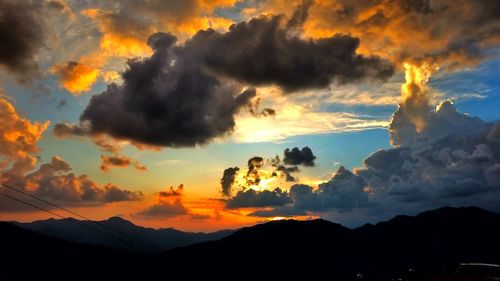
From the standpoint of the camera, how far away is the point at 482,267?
216ft

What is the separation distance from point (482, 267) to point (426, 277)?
356 inches

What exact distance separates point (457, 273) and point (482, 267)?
359 centimetres

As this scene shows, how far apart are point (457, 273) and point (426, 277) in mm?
6347

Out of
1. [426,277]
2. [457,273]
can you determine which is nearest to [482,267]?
[457,273]

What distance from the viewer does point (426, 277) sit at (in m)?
64.5

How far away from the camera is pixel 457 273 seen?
67188 millimetres

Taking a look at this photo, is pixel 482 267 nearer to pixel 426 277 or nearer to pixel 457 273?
pixel 457 273
